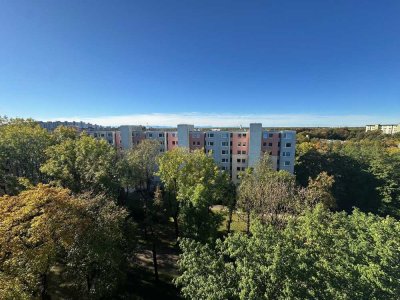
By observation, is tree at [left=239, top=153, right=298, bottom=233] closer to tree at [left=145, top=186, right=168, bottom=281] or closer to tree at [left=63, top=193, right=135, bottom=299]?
tree at [left=145, top=186, right=168, bottom=281]

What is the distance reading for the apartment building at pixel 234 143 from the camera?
2087 inches

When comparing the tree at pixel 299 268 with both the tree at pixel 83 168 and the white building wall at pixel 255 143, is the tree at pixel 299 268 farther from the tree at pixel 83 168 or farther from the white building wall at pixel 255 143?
the white building wall at pixel 255 143

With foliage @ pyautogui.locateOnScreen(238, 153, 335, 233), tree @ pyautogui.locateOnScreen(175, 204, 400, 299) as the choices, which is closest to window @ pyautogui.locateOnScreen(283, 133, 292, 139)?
foliage @ pyautogui.locateOnScreen(238, 153, 335, 233)

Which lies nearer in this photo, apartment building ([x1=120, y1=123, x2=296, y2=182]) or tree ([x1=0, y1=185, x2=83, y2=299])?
tree ([x1=0, y1=185, x2=83, y2=299])

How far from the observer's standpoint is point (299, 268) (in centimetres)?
1155

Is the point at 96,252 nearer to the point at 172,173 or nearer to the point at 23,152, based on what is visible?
the point at 172,173

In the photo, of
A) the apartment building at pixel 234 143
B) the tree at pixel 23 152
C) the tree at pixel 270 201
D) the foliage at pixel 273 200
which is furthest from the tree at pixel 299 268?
the apartment building at pixel 234 143

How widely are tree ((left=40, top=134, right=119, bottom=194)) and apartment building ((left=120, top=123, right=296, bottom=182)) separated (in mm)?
25748

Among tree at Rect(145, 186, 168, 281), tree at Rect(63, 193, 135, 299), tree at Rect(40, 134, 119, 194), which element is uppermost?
tree at Rect(40, 134, 119, 194)

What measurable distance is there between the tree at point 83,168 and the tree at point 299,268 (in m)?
16.0

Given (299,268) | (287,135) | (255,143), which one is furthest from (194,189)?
(287,135)

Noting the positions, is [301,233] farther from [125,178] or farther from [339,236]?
[125,178]

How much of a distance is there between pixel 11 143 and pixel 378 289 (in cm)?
4325

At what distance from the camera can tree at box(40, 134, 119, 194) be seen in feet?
86.1
